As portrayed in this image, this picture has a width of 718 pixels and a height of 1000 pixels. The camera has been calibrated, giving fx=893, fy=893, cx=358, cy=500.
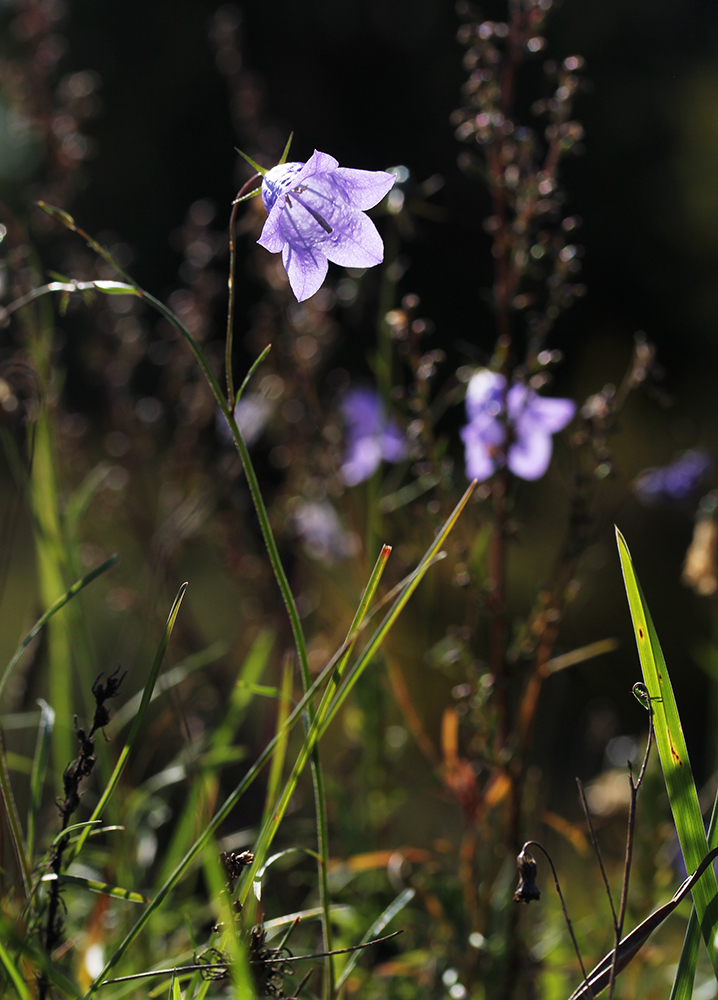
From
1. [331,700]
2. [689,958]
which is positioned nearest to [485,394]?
[331,700]

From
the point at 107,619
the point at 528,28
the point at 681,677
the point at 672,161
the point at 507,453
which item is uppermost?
the point at 528,28

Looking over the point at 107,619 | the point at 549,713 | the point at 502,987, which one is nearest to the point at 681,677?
the point at 549,713

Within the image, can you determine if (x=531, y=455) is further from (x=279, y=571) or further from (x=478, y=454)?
(x=279, y=571)

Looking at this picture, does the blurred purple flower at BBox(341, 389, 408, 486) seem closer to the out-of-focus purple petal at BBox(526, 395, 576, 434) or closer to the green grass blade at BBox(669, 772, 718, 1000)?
the out-of-focus purple petal at BBox(526, 395, 576, 434)

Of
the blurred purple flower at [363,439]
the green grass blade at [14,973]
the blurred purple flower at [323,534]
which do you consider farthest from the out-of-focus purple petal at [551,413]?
the green grass blade at [14,973]

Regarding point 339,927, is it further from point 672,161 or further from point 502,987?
point 672,161

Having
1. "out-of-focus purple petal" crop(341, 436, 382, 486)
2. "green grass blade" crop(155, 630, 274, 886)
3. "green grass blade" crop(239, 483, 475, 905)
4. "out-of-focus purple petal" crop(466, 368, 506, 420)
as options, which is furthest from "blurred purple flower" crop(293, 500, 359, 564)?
"green grass blade" crop(239, 483, 475, 905)
